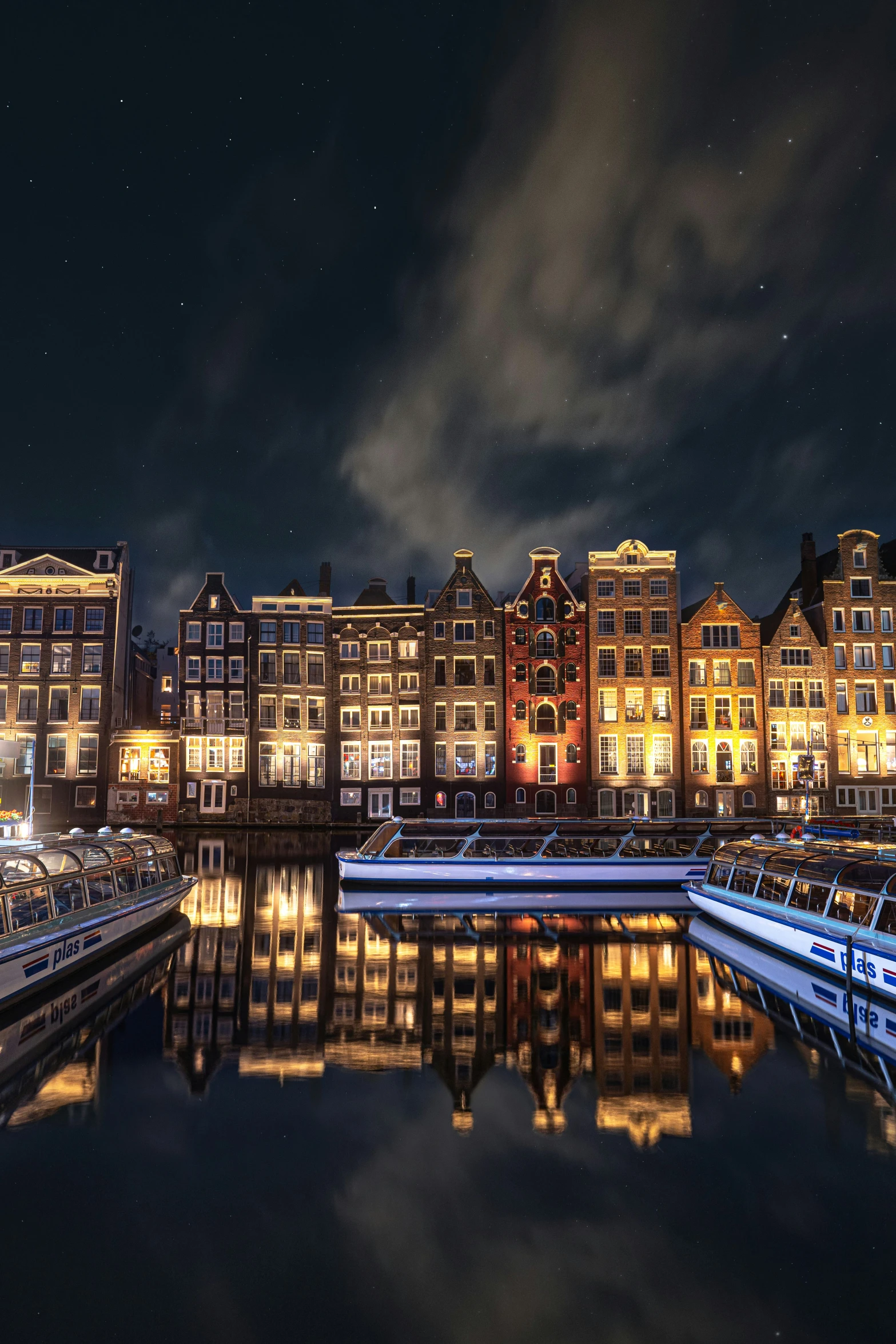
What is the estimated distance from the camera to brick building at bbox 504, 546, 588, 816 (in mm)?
53531

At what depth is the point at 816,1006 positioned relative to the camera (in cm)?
1369

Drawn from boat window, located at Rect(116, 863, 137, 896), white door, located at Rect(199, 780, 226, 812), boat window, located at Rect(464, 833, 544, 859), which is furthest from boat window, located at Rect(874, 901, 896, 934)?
white door, located at Rect(199, 780, 226, 812)

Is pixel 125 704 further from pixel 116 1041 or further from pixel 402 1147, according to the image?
pixel 402 1147

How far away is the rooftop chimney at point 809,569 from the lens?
57812mm

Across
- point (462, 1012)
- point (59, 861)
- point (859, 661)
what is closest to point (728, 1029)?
point (462, 1012)

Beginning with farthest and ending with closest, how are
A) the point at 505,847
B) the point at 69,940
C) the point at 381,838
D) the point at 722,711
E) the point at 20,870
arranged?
the point at 722,711 → the point at 505,847 → the point at 381,838 → the point at 20,870 → the point at 69,940

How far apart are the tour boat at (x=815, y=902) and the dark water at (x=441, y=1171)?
7.93 ft

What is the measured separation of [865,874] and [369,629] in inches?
1726

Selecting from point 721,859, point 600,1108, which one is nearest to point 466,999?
point 600,1108

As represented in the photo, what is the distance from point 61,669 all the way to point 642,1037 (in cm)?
5890

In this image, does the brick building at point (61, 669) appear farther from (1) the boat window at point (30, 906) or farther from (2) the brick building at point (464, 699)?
(1) the boat window at point (30, 906)

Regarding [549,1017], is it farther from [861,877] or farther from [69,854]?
[69,854]

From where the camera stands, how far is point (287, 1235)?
712 centimetres

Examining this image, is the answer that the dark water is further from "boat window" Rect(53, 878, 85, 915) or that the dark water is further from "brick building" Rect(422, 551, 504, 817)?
"brick building" Rect(422, 551, 504, 817)
